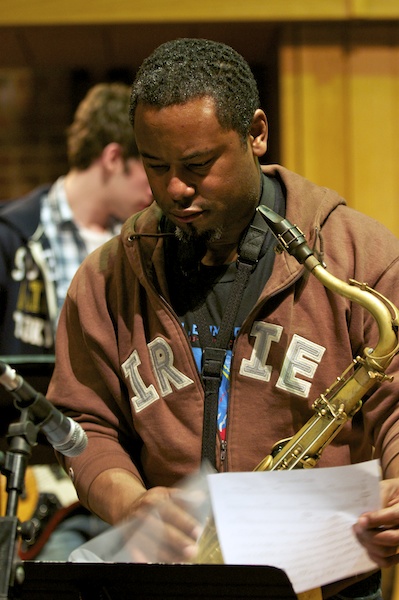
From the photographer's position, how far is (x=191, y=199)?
76.9 inches

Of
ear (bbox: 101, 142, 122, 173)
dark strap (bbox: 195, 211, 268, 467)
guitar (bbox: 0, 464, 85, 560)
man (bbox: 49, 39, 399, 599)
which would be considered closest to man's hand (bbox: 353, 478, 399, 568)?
man (bbox: 49, 39, 399, 599)

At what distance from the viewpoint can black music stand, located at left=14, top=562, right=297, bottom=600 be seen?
1589 millimetres

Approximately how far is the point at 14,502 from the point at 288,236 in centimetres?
84

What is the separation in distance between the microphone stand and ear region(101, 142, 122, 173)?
274 cm

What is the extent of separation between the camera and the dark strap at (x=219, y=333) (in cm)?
199

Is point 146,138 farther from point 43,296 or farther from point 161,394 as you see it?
point 43,296

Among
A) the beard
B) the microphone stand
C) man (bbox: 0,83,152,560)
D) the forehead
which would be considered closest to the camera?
the microphone stand

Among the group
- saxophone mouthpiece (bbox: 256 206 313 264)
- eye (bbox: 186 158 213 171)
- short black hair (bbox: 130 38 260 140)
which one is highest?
short black hair (bbox: 130 38 260 140)

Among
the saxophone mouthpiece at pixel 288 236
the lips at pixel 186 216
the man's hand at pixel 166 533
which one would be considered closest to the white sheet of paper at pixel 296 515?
the man's hand at pixel 166 533

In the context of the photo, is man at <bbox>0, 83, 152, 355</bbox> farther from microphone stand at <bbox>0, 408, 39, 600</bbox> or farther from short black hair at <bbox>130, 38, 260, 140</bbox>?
microphone stand at <bbox>0, 408, 39, 600</bbox>

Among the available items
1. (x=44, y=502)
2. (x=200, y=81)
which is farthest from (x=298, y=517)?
(x=44, y=502)

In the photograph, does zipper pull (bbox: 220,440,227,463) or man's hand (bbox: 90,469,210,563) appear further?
zipper pull (bbox: 220,440,227,463)

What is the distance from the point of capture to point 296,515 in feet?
5.39

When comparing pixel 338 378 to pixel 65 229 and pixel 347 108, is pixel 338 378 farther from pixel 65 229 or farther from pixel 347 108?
pixel 65 229
